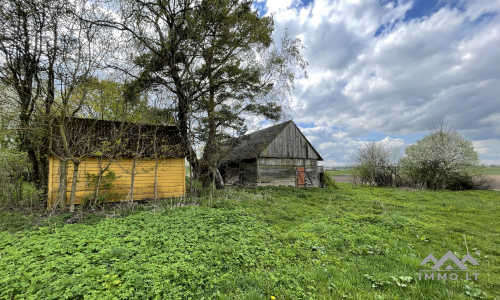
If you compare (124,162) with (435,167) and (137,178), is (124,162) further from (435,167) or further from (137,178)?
(435,167)

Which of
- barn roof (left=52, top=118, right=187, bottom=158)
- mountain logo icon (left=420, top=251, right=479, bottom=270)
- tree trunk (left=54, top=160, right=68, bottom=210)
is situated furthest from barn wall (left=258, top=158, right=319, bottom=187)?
mountain logo icon (left=420, top=251, right=479, bottom=270)

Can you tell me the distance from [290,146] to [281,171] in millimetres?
2513

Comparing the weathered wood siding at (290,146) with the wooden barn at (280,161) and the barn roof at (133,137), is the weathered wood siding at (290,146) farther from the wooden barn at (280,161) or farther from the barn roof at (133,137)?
the barn roof at (133,137)

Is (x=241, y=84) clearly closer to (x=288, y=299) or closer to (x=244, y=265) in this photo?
(x=244, y=265)

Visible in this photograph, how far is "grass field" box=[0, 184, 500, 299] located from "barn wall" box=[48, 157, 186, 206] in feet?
8.36

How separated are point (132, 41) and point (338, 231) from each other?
14.2 metres

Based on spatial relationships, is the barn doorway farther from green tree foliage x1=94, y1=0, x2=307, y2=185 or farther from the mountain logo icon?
the mountain logo icon

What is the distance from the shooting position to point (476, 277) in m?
3.84

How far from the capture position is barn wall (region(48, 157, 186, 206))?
9.65 metres

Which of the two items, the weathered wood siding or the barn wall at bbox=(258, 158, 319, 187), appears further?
the weathered wood siding

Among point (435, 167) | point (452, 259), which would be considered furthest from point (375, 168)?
point (452, 259)

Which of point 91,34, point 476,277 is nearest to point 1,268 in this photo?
point 476,277

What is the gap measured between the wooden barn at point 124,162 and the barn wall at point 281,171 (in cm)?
699

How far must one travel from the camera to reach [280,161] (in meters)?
18.0
